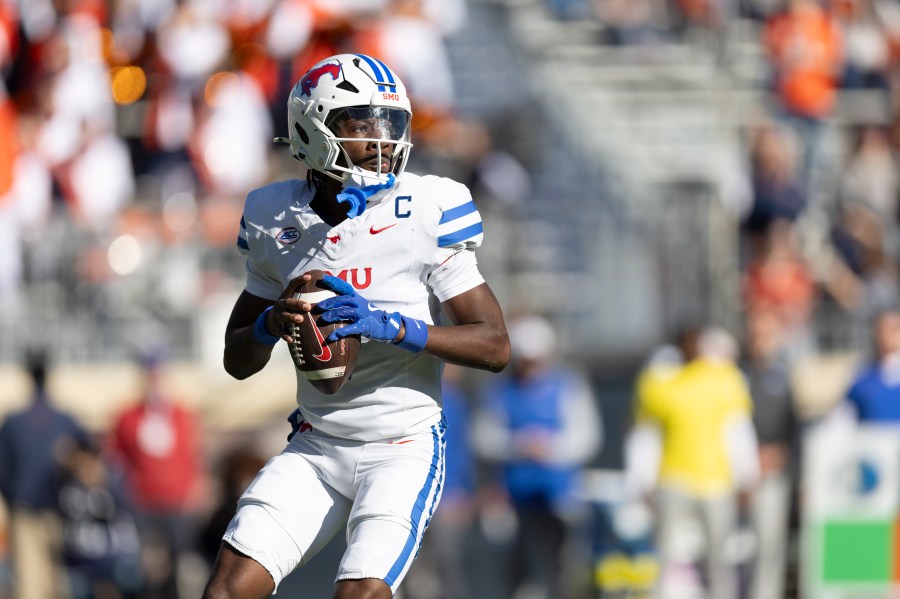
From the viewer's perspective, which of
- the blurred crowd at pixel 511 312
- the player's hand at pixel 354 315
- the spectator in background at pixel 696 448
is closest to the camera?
the player's hand at pixel 354 315

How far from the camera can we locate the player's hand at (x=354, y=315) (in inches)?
187

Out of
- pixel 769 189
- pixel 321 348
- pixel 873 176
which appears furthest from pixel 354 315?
pixel 873 176

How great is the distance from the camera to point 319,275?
4.89 m

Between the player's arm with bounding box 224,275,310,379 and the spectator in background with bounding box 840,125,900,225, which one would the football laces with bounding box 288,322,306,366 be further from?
the spectator in background with bounding box 840,125,900,225

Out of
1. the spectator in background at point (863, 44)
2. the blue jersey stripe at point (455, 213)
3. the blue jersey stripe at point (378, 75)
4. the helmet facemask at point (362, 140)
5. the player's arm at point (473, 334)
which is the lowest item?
the spectator in background at point (863, 44)

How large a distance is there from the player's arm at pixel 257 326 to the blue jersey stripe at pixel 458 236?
0.46 meters

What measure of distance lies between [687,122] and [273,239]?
30.0ft

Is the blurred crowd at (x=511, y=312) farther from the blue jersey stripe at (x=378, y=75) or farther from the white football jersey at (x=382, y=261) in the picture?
the blue jersey stripe at (x=378, y=75)

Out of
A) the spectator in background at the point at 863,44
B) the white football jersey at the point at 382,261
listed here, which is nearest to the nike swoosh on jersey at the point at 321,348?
the white football jersey at the point at 382,261

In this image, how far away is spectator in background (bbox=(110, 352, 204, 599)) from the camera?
11.6 m

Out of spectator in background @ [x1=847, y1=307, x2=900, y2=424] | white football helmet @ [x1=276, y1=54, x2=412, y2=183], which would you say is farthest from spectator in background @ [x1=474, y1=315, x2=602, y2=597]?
white football helmet @ [x1=276, y1=54, x2=412, y2=183]

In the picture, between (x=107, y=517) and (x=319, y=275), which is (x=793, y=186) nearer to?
(x=107, y=517)

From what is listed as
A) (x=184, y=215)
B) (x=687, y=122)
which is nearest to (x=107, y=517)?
(x=184, y=215)

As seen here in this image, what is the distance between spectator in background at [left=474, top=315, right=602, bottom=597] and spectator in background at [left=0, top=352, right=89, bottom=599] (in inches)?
113
